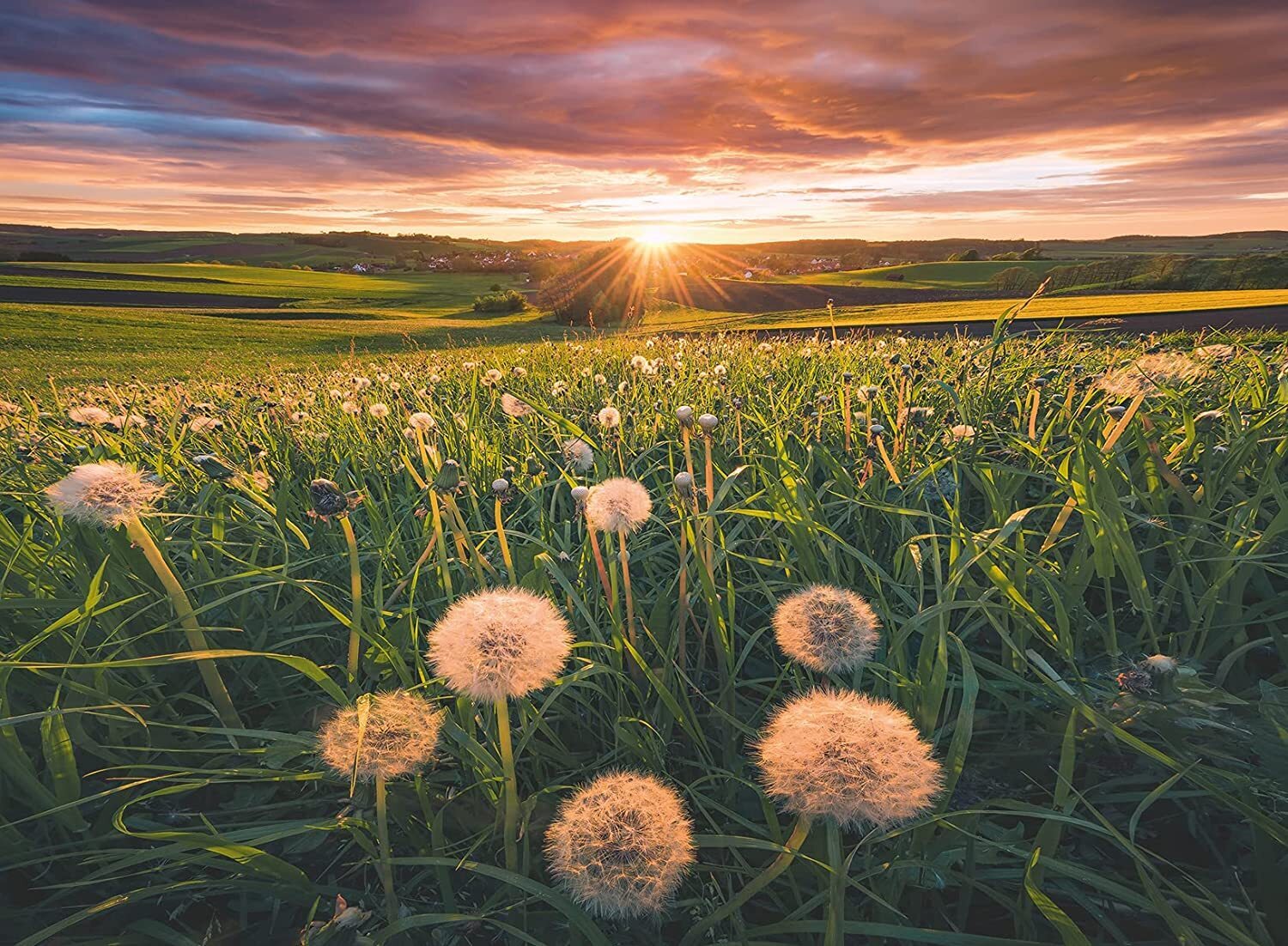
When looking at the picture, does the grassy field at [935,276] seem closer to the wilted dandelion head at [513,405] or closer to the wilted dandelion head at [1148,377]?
the wilted dandelion head at [1148,377]

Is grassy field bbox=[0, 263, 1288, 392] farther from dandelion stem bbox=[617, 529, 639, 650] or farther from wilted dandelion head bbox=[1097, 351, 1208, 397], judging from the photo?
dandelion stem bbox=[617, 529, 639, 650]

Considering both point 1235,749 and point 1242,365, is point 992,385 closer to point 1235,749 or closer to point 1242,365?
point 1242,365

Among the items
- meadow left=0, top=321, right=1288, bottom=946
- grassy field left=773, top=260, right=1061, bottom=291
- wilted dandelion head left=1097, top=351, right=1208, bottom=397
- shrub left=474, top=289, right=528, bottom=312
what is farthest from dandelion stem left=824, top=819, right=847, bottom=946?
grassy field left=773, top=260, right=1061, bottom=291

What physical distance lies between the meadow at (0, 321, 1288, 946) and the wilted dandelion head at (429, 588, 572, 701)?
0.04 feet

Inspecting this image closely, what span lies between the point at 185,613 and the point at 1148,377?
134 inches

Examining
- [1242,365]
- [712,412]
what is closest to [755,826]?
[712,412]

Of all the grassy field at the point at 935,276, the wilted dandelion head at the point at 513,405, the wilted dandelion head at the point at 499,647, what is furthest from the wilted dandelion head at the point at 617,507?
the grassy field at the point at 935,276

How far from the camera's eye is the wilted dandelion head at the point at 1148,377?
2.57 m

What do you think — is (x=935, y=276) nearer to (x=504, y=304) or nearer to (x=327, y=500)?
(x=504, y=304)

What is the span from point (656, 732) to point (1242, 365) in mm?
5573

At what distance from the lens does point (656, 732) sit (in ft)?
4.67

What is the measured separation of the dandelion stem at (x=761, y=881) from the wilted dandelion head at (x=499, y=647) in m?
0.45

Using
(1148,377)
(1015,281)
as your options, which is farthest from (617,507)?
(1015,281)

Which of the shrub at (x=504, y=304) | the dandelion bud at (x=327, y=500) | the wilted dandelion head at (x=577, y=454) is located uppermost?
the dandelion bud at (x=327, y=500)
